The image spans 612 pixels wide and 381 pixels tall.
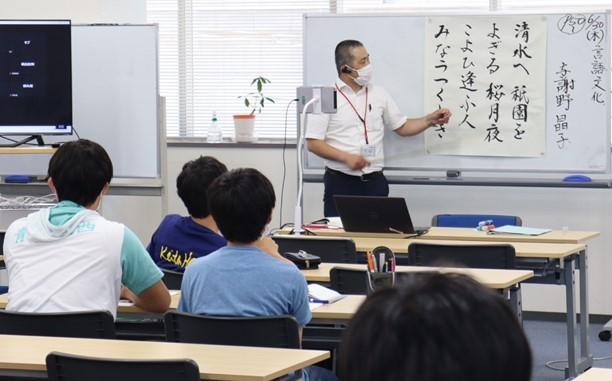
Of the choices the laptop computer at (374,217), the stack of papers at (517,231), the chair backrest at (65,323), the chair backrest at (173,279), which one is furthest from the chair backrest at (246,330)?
the stack of papers at (517,231)

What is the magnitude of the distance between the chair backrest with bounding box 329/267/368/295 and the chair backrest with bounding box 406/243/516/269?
0.66 metres

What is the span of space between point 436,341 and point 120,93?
6358mm

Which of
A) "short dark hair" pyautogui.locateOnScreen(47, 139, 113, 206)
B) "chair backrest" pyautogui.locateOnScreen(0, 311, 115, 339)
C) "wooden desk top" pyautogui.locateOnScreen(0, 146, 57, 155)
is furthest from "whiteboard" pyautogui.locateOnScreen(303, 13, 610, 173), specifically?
"chair backrest" pyautogui.locateOnScreen(0, 311, 115, 339)

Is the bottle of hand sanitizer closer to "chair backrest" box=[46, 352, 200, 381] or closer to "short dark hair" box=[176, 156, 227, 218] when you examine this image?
"short dark hair" box=[176, 156, 227, 218]

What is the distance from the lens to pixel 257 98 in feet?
25.1

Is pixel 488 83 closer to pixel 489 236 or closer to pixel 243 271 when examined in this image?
pixel 489 236

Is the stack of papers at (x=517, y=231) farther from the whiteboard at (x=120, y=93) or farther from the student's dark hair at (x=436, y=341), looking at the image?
the student's dark hair at (x=436, y=341)

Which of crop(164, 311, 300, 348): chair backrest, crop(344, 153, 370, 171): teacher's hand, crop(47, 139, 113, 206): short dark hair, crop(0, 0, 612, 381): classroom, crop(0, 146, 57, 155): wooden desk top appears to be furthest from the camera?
crop(344, 153, 370, 171): teacher's hand

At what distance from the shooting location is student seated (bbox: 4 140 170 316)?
3465 millimetres

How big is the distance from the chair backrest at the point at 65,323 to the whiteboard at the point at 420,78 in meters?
4.03

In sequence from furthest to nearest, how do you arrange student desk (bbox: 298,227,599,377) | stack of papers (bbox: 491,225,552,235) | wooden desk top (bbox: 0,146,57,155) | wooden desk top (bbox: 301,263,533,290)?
wooden desk top (bbox: 0,146,57,155)
stack of papers (bbox: 491,225,552,235)
student desk (bbox: 298,227,599,377)
wooden desk top (bbox: 301,263,533,290)

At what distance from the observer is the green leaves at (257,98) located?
7.57 metres

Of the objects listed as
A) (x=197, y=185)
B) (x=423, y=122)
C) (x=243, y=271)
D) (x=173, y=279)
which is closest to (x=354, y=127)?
(x=423, y=122)

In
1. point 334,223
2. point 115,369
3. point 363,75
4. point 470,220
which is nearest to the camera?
point 115,369
